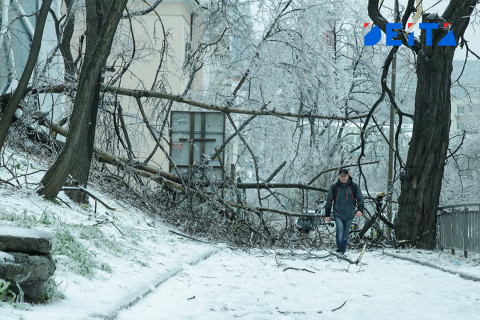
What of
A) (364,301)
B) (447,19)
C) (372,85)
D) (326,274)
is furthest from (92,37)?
(372,85)

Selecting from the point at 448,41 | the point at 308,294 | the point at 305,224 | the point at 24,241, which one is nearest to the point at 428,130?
the point at 448,41

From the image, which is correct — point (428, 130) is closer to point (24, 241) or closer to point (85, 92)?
point (85, 92)

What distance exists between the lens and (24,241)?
14.5 ft

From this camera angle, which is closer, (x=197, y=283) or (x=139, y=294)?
(x=139, y=294)

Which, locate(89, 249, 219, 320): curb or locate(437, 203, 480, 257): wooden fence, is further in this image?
→ locate(437, 203, 480, 257): wooden fence

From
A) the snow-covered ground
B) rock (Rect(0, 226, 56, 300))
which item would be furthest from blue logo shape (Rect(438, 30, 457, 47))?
rock (Rect(0, 226, 56, 300))

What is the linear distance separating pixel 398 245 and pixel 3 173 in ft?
29.4

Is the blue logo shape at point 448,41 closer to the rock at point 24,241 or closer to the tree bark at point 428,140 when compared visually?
the tree bark at point 428,140

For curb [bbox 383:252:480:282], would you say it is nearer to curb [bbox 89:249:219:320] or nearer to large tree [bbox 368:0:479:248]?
large tree [bbox 368:0:479:248]

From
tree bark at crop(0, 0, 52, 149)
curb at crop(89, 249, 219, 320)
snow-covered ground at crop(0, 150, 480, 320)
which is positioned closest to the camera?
curb at crop(89, 249, 219, 320)

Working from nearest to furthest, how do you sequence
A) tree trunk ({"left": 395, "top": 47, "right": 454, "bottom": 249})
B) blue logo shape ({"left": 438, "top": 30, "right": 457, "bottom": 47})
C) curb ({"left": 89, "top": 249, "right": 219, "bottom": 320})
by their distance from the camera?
curb ({"left": 89, "top": 249, "right": 219, "bottom": 320})
blue logo shape ({"left": 438, "top": 30, "right": 457, "bottom": 47})
tree trunk ({"left": 395, "top": 47, "right": 454, "bottom": 249})

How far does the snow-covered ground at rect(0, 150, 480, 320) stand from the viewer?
5223 mm

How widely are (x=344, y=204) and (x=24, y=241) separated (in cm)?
931

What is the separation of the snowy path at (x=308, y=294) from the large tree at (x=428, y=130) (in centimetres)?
540
